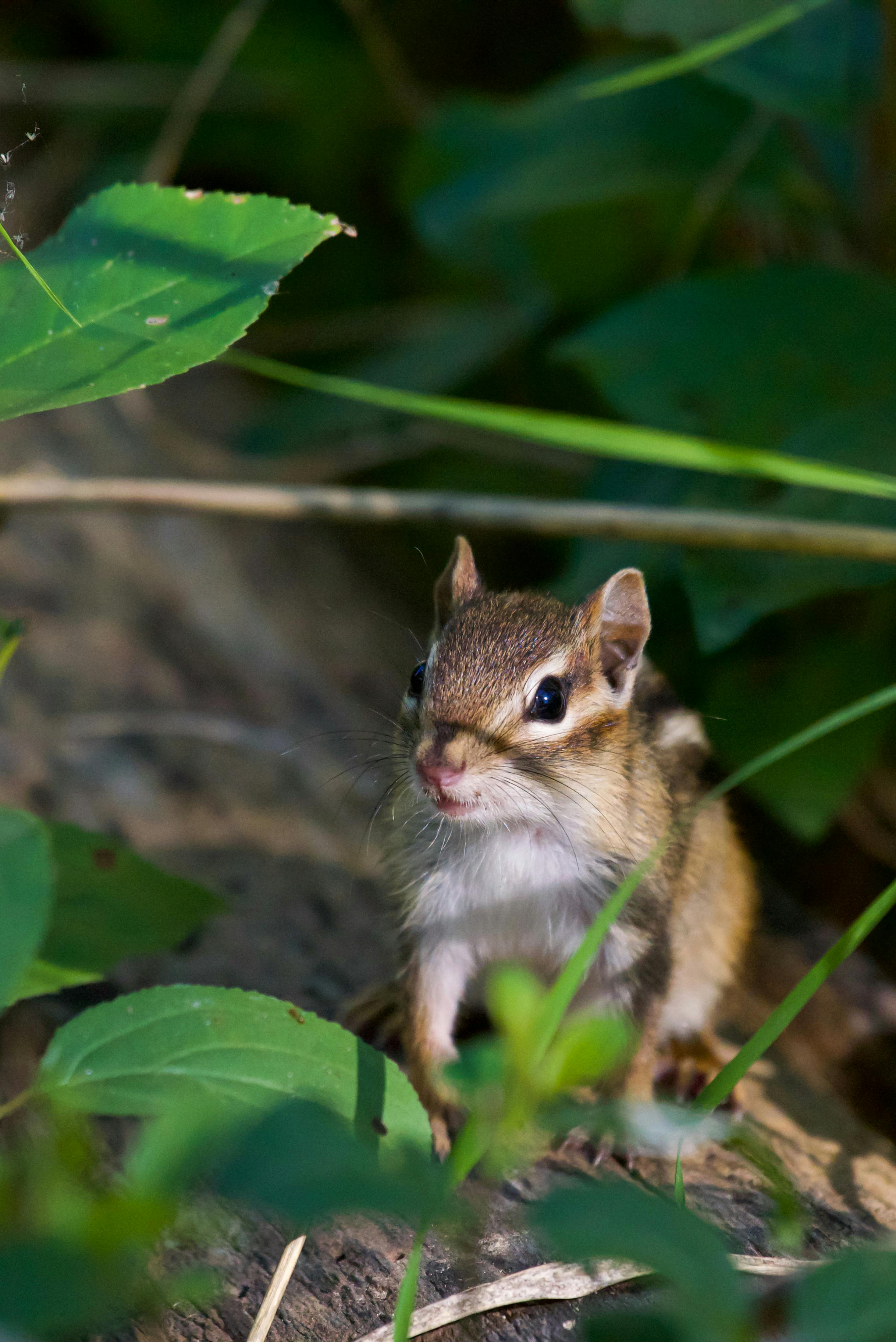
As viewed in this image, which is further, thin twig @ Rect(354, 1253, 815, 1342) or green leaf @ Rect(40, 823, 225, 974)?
green leaf @ Rect(40, 823, 225, 974)

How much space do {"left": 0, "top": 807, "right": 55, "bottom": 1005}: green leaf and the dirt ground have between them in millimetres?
716

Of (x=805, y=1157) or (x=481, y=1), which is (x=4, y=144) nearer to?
(x=481, y=1)

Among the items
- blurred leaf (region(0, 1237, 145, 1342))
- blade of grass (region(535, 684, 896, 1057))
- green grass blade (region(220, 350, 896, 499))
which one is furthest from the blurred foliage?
blurred leaf (region(0, 1237, 145, 1342))

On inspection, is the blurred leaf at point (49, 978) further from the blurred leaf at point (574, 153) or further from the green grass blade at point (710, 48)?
the blurred leaf at point (574, 153)

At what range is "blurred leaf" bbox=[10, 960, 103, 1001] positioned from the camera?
5.98 ft

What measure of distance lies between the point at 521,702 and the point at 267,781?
122 centimetres

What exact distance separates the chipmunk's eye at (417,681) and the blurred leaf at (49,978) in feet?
2.45

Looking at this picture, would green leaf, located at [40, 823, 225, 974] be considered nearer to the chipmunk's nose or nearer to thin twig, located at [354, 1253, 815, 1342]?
the chipmunk's nose

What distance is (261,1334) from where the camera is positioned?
156 cm

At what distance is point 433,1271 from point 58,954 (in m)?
0.77

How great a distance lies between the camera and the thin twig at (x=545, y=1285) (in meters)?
1.61

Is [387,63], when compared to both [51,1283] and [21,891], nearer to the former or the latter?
[21,891]

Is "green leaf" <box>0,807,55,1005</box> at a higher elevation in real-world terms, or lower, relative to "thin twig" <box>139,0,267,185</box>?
lower

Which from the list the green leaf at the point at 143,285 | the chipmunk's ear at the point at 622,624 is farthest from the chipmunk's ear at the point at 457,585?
the green leaf at the point at 143,285
